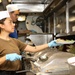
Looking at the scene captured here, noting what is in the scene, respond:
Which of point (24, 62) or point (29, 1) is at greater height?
point (29, 1)

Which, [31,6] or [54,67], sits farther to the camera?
[31,6]

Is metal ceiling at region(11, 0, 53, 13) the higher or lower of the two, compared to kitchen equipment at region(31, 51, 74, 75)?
higher

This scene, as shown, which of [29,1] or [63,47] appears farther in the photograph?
[29,1]

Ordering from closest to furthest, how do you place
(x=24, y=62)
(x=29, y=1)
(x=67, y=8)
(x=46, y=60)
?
(x=46, y=60)
(x=67, y=8)
(x=24, y=62)
(x=29, y=1)

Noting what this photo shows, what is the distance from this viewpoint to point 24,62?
3.09m

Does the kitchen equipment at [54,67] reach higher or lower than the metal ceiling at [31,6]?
lower

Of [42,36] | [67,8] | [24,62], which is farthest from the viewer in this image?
[42,36]

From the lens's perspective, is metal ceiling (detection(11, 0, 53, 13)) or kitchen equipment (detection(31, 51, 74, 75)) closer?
kitchen equipment (detection(31, 51, 74, 75))

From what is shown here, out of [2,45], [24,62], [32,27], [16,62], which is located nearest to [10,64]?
[16,62]

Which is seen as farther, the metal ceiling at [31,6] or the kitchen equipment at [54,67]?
the metal ceiling at [31,6]

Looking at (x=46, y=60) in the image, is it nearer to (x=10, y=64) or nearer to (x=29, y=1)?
(x=10, y=64)

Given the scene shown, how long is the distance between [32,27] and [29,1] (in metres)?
0.86

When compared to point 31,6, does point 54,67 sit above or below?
below

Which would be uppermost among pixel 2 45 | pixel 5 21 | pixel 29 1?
pixel 29 1
